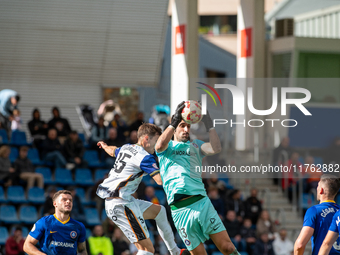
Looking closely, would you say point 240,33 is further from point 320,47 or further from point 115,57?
point 115,57

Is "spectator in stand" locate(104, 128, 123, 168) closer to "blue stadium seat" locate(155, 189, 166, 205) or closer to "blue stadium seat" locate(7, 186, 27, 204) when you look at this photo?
"blue stadium seat" locate(155, 189, 166, 205)

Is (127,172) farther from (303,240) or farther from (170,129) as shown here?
(303,240)

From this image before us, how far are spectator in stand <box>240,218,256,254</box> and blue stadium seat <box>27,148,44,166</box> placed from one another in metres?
5.92

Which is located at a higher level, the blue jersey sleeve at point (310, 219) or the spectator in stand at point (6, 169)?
the blue jersey sleeve at point (310, 219)

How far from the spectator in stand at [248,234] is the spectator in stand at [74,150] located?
4.85m

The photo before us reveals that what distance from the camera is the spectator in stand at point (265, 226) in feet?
48.4

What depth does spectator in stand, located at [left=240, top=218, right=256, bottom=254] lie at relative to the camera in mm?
14680

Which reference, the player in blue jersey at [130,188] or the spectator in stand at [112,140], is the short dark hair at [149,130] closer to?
the player in blue jersey at [130,188]

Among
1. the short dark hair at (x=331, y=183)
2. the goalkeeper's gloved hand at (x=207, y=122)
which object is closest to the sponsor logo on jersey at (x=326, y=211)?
the short dark hair at (x=331, y=183)

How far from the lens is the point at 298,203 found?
16922mm

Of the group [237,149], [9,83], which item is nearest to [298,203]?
[237,149]

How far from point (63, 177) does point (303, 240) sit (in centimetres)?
1054

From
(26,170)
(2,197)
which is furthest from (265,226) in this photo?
(2,197)

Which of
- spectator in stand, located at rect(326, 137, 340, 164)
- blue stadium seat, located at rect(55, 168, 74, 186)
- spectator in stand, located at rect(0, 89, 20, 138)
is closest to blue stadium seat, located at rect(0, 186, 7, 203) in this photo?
blue stadium seat, located at rect(55, 168, 74, 186)
